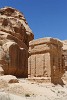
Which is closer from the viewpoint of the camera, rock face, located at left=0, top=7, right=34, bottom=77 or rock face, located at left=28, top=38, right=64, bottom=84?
rock face, located at left=28, top=38, right=64, bottom=84

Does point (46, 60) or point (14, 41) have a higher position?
point (14, 41)

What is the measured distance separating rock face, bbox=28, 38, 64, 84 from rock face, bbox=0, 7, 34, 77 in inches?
163

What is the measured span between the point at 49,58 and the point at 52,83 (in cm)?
245

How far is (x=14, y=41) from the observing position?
1226 inches

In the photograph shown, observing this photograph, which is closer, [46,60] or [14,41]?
[46,60]

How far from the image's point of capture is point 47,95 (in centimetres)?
1759

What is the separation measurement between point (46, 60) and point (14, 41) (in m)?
9.46

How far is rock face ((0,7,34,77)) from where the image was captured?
27656mm

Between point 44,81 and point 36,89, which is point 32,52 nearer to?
point 44,81

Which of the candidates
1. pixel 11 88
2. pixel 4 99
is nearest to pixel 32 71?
pixel 11 88

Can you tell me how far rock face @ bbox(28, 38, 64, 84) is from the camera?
2261cm

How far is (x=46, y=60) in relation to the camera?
22797mm

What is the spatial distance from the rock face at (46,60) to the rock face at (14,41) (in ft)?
13.6

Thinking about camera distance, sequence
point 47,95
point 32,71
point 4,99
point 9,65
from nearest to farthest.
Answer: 1. point 4,99
2. point 47,95
3. point 32,71
4. point 9,65
